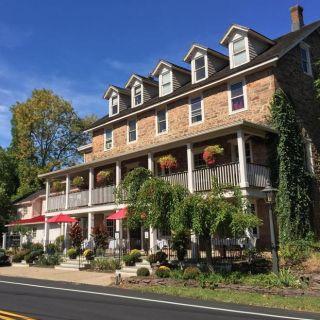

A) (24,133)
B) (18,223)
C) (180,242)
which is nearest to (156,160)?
(180,242)

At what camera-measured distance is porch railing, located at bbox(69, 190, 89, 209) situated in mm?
28516

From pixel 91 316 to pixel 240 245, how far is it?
32.5 feet

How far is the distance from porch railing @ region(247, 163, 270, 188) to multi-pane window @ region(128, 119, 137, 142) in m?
10.7

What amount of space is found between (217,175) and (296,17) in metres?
13.3

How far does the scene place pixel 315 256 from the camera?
16.4 meters

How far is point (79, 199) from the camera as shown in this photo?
29.0 m

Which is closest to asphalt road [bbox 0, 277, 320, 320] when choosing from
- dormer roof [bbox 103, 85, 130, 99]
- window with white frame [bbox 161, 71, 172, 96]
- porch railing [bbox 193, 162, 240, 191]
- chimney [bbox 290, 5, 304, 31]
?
porch railing [bbox 193, 162, 240, 191]

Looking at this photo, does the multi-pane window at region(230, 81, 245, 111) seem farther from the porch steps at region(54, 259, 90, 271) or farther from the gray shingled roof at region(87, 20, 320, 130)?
the porch steps at region(54, 259, 90, 271)

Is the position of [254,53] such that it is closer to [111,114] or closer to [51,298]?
[111,114]

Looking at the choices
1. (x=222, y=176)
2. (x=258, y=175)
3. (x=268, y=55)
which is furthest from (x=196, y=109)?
(x=258, y=175)

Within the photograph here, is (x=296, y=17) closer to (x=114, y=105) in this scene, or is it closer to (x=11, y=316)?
(x=114, y=105)

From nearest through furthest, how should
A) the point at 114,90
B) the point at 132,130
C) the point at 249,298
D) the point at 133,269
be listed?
1. the point at 249,298
2. the point at 133,269
3. the point at 132,130
4. the point at 114,90

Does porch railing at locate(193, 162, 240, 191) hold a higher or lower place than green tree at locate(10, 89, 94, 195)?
lower

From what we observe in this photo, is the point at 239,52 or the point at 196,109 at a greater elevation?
the point at 239,52
